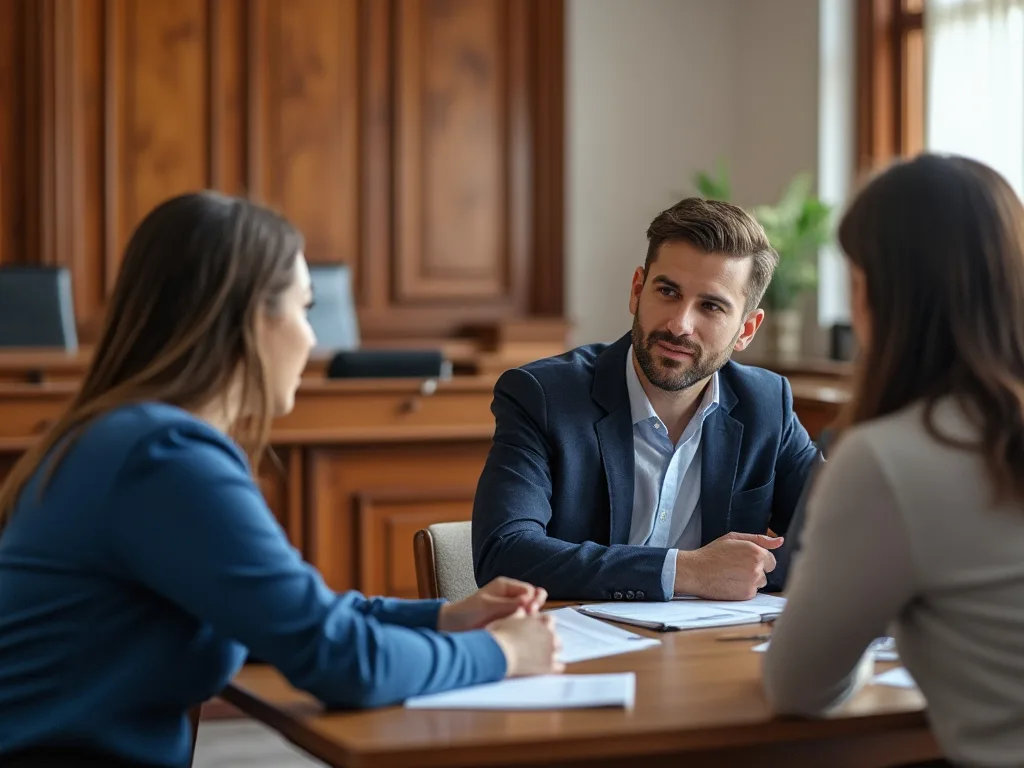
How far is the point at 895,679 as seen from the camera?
1.56 metres

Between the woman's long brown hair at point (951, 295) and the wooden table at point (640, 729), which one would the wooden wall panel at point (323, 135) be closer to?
the wooden table at point (640, 729)

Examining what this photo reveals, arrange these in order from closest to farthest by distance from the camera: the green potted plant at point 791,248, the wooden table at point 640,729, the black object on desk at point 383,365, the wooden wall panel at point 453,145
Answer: the wooden table at point 640,729 → the black object on desk at point 383,365 → the green potted plant at point 791,248 → the wooden wall panel at point 453,145

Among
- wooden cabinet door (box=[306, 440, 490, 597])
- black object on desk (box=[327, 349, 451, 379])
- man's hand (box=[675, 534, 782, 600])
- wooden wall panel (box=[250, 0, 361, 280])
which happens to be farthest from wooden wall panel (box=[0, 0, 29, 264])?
man's hand (box=[675, 534, 782, 600])

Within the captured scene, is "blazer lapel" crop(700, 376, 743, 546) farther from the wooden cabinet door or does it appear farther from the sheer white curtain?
the sheer white curtain

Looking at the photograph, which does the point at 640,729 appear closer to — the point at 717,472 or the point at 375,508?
the point at 717,472

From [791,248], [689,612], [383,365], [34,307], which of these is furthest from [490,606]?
[791,248]

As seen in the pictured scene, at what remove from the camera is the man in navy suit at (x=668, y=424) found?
88.4 inches

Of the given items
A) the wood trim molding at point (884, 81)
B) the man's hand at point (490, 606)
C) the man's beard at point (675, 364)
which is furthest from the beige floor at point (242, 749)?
the wood trim molding at point (884, 81)

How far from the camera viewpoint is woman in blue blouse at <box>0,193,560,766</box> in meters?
1.36

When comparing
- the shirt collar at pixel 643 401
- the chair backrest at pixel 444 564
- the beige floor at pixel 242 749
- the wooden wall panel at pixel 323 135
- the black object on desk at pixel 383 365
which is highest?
the wooden wall panel at pixel 323 135

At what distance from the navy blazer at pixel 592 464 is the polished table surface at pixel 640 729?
501 millimetres

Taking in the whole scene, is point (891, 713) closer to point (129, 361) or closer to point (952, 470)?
point (952, 470)

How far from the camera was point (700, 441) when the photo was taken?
7.66ft

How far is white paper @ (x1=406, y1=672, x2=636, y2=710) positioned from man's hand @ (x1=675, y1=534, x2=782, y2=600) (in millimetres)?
494
